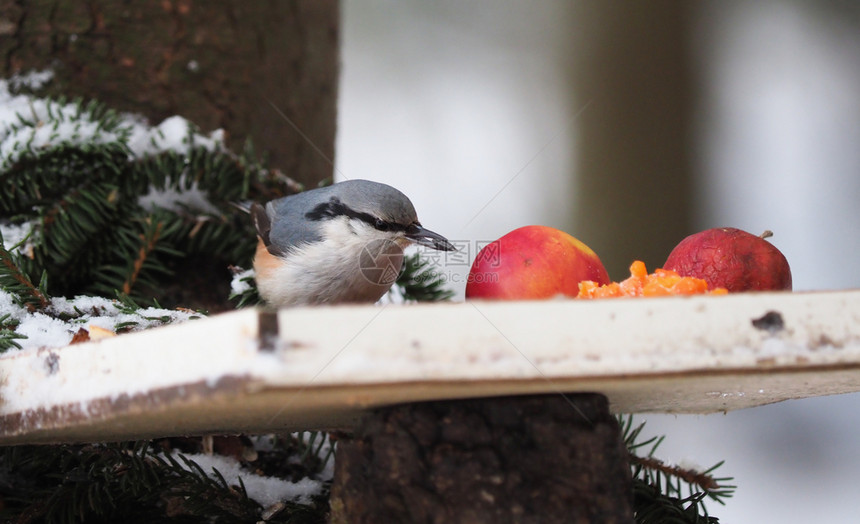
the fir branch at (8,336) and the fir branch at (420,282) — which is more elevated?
the fir branch at (420,282)

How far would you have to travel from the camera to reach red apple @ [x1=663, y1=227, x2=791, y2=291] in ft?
3.08

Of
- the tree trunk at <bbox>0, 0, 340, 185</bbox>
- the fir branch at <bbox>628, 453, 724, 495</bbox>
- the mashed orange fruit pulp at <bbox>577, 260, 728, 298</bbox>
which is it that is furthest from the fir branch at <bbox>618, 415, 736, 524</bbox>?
the tree trunk at <bbox>0, 0, 340, 185</bbox>

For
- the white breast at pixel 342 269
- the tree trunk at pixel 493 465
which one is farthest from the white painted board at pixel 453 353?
the white breast at pixel 342 269

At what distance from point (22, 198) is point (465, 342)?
1.09m

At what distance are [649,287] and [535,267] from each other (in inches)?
5.5

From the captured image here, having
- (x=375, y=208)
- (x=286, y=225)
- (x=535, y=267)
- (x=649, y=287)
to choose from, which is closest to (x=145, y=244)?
(x=286, y=225)

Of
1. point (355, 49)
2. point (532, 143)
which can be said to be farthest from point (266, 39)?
point (355, 49)

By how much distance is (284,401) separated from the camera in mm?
643

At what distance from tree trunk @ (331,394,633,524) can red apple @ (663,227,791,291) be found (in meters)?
0.33

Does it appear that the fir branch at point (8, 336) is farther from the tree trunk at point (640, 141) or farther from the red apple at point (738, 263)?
the tree trunk at point (640, 141)

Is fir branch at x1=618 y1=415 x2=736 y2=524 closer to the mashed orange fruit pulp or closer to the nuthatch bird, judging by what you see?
the mashed orange fruit pulp

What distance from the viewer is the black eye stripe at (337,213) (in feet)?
5.16

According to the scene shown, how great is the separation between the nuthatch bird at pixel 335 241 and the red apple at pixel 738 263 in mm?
627

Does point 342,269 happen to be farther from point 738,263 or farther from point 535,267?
point 738,263
